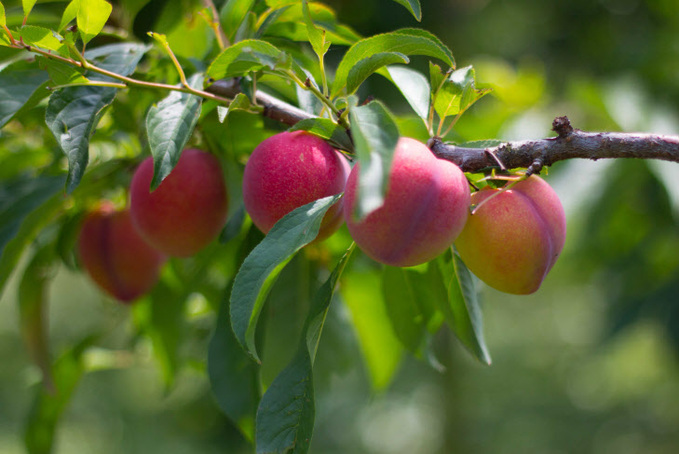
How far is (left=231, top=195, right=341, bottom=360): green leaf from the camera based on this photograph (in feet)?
1.53

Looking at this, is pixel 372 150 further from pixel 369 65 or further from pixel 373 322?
pixel 373 322

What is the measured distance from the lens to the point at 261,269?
48 cm

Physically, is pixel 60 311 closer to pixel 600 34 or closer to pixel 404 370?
pixel 404 370

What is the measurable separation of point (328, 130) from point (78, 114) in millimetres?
238

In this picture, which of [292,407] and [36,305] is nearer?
[292,407]

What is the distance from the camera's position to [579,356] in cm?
418

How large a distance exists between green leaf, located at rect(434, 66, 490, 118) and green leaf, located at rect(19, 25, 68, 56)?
1.15ft

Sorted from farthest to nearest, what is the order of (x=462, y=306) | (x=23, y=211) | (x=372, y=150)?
(x=23, y=211) < (x=462, y=306) < (x=372, y=150)

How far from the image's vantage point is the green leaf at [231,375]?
723 mm

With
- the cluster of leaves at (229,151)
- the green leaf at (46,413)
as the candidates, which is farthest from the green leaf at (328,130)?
the green leaf at (46,413)

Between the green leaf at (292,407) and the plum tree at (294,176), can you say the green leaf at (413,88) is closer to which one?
the plum tree at (294,176)

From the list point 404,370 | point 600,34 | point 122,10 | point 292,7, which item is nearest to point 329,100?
point 292,7

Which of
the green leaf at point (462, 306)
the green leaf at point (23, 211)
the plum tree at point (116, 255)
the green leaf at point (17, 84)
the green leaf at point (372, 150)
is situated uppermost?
the green leaf at point (372, 150)

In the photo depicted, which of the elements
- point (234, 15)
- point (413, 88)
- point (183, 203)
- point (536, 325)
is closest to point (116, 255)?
point (183, 203)
